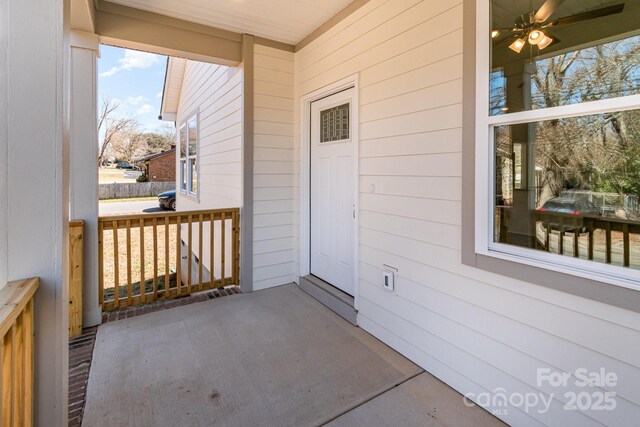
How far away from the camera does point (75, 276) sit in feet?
9.20

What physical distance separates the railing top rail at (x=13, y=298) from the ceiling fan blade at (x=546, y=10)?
2675mm

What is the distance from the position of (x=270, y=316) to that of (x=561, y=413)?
A: 2.33m

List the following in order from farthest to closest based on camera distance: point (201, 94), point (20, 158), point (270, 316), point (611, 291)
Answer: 1. point (201, 94)
2. point (270, 316)
3. point (611, 291)
4. point (20, 158)

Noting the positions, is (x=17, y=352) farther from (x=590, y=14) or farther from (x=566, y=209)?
(x=590, y=14)

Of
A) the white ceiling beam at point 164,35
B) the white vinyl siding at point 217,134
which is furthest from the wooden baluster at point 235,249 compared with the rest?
the white ceiling beam at point 164,35

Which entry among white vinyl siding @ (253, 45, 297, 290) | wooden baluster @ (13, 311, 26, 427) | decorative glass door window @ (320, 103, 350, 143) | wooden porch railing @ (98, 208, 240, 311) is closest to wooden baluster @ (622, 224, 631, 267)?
decorative glass door window @ (320, 103, 350, 143)

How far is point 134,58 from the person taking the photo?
85.8 feet

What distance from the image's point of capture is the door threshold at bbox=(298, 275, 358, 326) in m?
3.10

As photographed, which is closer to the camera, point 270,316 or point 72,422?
point 72,422

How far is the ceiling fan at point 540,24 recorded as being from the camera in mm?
1576

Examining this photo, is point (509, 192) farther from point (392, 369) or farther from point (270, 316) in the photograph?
point (270, 316)

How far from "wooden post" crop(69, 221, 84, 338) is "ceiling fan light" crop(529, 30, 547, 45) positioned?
362 centimetres

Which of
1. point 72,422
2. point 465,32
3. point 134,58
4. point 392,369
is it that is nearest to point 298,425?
point 392,369

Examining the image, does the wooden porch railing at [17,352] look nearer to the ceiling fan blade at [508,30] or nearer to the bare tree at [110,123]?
the ceiling fan blade at [508,30]
